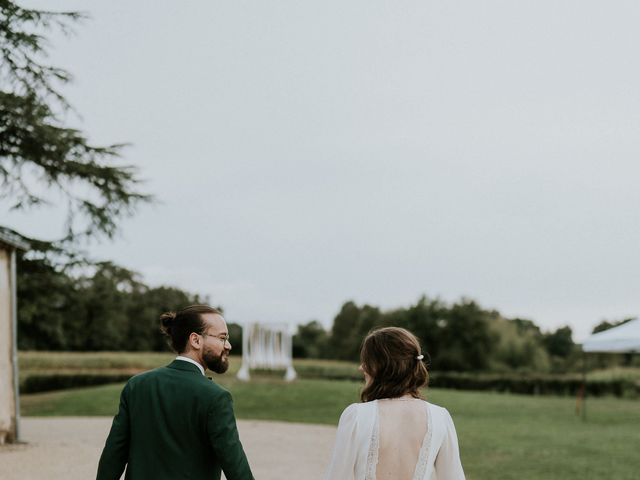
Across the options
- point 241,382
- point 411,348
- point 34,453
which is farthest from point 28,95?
point 411,348

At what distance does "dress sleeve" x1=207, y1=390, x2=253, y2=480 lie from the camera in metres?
3.59

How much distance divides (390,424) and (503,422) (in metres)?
17.9

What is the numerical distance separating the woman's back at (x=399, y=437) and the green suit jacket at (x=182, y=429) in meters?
0.66

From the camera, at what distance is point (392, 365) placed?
3354 mm

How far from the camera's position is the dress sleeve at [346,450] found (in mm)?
3359

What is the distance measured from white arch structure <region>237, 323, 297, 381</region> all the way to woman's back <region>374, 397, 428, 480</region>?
1152 inches

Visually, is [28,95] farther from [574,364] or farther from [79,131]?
[574,364]

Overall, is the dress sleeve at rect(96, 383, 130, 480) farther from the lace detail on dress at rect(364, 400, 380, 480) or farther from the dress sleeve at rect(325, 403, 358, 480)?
the lace detail on dress at rect(364, 400, 380, 480)

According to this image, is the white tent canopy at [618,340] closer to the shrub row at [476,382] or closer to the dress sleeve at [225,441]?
the shrub row at [476,382]

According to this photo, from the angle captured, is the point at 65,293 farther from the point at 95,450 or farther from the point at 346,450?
the point at 346,450

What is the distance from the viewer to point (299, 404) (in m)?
25.7

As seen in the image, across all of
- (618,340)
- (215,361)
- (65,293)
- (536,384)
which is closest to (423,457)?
(215,361)

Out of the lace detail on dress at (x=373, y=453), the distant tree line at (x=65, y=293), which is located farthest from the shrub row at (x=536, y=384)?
the lace detail on dress at (x=373, y=453)

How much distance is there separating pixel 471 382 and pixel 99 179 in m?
27.4
